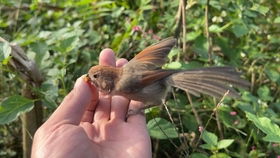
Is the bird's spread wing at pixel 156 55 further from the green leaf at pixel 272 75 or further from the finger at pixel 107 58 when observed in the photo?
the green leaf at pixel 272 75

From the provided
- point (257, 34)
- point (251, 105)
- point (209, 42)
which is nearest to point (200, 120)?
point (251, 105)

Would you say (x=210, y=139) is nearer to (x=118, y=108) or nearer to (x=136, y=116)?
(x=136, y=116)

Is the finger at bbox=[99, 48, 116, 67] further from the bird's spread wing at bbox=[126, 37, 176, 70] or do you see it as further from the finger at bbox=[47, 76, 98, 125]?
the finger at bbox=[47, 76, 98, 125]

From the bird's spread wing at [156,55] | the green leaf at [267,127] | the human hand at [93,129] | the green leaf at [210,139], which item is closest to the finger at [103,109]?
the human hand at [93,129]

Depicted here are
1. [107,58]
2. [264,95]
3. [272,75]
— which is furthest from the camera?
[272,75]

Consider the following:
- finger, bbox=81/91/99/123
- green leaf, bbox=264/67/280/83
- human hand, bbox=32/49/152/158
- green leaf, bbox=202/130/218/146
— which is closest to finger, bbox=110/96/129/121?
human hand, bbox=32/49/152/158

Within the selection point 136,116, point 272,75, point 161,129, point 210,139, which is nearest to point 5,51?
point 136,116
